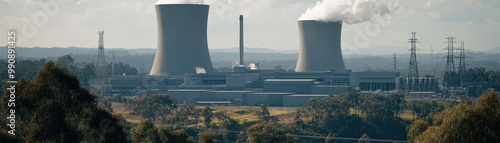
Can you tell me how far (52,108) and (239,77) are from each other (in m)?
54.0

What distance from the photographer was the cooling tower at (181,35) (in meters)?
58.6

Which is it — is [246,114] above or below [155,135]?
below

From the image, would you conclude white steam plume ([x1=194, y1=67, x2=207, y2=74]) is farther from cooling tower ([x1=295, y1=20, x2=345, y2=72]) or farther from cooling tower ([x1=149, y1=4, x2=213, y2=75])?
cooling tower ([x1=295, y1=20, x2=345, y2=72])

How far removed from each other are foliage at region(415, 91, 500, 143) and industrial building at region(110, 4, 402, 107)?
145 ft

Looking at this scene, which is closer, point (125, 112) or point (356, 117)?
point (356, 117)

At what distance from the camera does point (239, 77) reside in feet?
230

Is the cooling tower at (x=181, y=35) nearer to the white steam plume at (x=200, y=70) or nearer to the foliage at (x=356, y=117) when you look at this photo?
the white steam plume at (x=200, y=70)

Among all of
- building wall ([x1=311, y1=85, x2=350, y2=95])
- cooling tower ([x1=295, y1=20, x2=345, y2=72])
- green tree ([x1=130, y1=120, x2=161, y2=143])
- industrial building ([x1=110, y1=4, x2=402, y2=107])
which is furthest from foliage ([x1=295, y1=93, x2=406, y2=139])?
green tree ([x1=130, y1=120, x2=161, y2=143])

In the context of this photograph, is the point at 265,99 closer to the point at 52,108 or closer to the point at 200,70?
the point at 200,70

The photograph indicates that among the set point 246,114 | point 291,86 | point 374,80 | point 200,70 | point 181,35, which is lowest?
point 246,114

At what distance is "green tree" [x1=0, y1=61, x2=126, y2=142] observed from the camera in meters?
16.2


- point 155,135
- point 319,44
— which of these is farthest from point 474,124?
point 319,44

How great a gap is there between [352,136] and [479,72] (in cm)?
3198

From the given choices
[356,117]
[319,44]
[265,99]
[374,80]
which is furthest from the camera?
[374,80]
